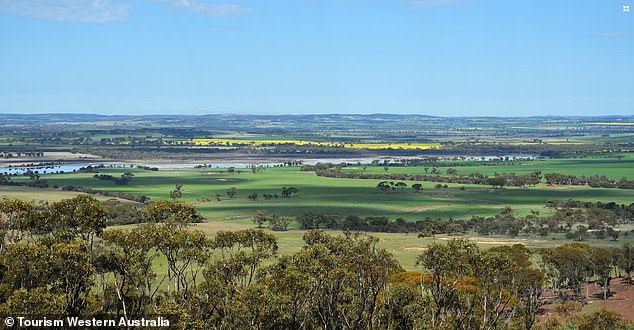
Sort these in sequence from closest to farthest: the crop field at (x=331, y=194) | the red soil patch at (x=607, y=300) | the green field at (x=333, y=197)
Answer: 1. the red soil patch at (x=607, y=300)
2. the green field at (x=333, y=197)
3. the crop field at (x=331, y=194)

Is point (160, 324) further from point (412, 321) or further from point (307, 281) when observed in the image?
point (412, 321)

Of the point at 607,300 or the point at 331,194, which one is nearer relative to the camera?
the point at 607,300

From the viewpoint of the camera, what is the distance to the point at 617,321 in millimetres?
42156

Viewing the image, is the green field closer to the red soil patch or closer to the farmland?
the farmland

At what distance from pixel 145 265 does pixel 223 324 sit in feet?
16.6

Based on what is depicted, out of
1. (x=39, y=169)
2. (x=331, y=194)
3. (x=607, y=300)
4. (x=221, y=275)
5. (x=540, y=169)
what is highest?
(x=221, y=275)

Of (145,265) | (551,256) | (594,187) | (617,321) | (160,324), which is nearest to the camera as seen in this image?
(160,324)

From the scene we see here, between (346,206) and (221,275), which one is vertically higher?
(221,275)

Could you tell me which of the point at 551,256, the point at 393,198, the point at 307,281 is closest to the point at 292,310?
the point at 307,281

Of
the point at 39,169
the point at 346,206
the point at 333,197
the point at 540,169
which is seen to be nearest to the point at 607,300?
the point at 346,206

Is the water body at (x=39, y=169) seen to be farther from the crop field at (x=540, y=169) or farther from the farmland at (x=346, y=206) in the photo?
the crop field at (x=540, y=169)

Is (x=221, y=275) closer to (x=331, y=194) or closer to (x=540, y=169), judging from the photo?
(x=331, y=194)

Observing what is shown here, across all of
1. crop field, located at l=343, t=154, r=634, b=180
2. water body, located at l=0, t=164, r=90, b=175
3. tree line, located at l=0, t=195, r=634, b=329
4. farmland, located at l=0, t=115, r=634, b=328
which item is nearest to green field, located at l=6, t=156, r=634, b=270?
farmland, located at l=0, t=115, r=634, b=328

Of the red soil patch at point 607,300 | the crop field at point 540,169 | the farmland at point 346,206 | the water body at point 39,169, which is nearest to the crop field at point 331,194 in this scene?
the farmland at point 346,206
